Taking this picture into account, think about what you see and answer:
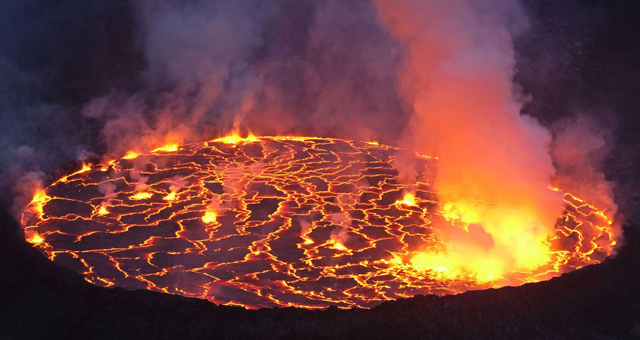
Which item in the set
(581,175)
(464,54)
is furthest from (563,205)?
(464,54)

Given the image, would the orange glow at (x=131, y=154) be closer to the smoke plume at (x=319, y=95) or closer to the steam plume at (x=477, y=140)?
the smoke plume at (x=319, y=95)

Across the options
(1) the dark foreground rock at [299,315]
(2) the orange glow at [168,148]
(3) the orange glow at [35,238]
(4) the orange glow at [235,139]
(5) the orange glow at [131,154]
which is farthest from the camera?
(4) the orange glow at [235,139]

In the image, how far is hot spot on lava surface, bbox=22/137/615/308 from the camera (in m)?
8.64

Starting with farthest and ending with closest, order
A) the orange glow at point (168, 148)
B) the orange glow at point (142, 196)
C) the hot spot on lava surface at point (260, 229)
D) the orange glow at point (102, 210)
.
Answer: the orange glow at point (168, 148) < the orange glow at point (142, 196) < the orange glow at point (102, 210) < the hot spot on lava surface at point (260, 229)

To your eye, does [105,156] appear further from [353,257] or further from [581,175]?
[581,175]

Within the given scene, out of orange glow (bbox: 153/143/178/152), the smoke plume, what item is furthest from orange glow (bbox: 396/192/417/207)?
orange glow (bbox: 153/143/178/152)

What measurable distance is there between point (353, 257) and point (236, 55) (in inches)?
421

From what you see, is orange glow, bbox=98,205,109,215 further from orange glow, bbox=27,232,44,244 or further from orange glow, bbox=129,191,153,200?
orange glow, bbox=27,232,44,244

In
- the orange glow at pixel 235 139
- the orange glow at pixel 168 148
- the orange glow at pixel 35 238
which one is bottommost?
the orange glow at pixel 35 238

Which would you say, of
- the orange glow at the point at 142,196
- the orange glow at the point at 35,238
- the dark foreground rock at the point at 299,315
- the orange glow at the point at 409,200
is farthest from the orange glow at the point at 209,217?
the orange glow at the point at 409,200

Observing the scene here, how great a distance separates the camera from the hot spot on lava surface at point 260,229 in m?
8.64

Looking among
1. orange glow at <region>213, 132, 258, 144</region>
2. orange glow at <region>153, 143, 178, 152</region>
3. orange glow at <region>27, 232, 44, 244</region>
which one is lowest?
orange glow at <region>27, 232, 44, 244</region>

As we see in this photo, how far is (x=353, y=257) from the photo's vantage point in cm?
964

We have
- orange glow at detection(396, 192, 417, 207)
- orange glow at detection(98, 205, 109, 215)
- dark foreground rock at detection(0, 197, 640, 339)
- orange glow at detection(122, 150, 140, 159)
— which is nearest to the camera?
dark foreground rock at detection(0, 197, 640, 339)
